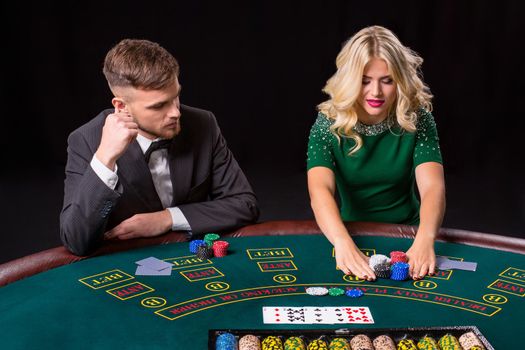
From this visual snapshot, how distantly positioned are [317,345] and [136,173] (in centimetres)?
126

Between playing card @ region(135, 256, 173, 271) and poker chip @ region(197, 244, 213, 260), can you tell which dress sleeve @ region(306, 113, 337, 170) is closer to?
poker chip @ region(197, 244, 213, 260)

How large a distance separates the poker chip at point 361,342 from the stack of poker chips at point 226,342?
294mm

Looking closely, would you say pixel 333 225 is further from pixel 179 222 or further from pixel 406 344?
pixel 406 344

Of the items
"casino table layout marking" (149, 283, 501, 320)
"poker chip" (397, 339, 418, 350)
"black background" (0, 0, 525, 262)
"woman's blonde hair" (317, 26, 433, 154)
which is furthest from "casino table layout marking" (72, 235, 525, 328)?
"black background" (0, 0, 525, 262)

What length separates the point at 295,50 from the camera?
7.19m

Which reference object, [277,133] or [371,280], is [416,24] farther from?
[371,280]

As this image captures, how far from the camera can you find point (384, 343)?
1.74 meters

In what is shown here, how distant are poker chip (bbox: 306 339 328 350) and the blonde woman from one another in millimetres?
664

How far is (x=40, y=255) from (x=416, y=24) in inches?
215

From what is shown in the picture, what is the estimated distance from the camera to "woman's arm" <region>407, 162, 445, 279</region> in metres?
2.31

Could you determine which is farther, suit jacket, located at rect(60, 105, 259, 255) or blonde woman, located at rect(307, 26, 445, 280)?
blonde woman, located at rect(307, 26, 445, 280)

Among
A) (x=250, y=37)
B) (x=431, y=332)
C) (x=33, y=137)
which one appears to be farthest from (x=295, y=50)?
(x=431, y=332)

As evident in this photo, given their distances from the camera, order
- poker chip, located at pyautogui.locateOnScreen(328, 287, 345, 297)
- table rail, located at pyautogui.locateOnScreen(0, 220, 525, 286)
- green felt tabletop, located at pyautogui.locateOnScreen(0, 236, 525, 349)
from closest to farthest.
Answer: green felt tabletop, located at pyautogui.locateOnScreen(0, 236, 525, 349) < poker chip, located at pyautogui.locateOnScreen(328, 287, 345, 297) < table rail, located at pyautogui.locateOnScreen(0, 220, 525, 286)

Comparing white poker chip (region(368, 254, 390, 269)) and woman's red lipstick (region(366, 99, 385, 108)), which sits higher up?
woman's red lipstick (region(366, 99, 385, 108))
